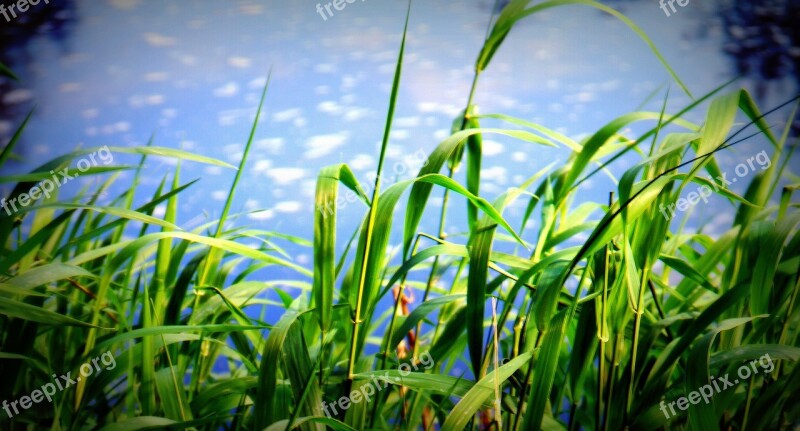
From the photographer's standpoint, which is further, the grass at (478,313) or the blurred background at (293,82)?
the blurred background at (293,82)

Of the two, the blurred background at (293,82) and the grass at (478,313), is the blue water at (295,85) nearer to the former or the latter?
the blurred background at (293,82)

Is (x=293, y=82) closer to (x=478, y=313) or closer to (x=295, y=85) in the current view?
(x=295, y=85)

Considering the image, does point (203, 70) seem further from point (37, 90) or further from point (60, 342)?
point (60, 342)

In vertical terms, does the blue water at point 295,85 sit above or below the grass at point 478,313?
above

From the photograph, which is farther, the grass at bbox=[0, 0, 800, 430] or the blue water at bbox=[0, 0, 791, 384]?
the blue water at bbox=[0, 0, 791, 384]

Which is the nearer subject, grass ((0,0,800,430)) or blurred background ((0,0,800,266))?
grass ((0,0,800,430))

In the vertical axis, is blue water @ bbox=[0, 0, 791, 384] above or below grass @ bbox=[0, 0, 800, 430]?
above

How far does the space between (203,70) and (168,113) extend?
→ 121 millimetres

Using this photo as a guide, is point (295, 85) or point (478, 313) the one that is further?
point (295, 85)

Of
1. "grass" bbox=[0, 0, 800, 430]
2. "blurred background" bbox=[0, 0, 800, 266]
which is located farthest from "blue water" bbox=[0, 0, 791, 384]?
"grass" bbox=[0, 0, 800, 430]

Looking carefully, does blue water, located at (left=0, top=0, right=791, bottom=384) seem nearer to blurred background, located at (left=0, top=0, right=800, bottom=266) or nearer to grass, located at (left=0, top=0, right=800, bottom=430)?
blurred background, located at (left=0, top=0, right=800, bottom=266)

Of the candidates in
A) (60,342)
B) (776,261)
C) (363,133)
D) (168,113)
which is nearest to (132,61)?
(168,113)

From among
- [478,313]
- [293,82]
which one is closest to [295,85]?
[293,82]

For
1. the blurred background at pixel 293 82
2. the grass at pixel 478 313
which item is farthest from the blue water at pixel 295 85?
the grass at pixel 478 313
